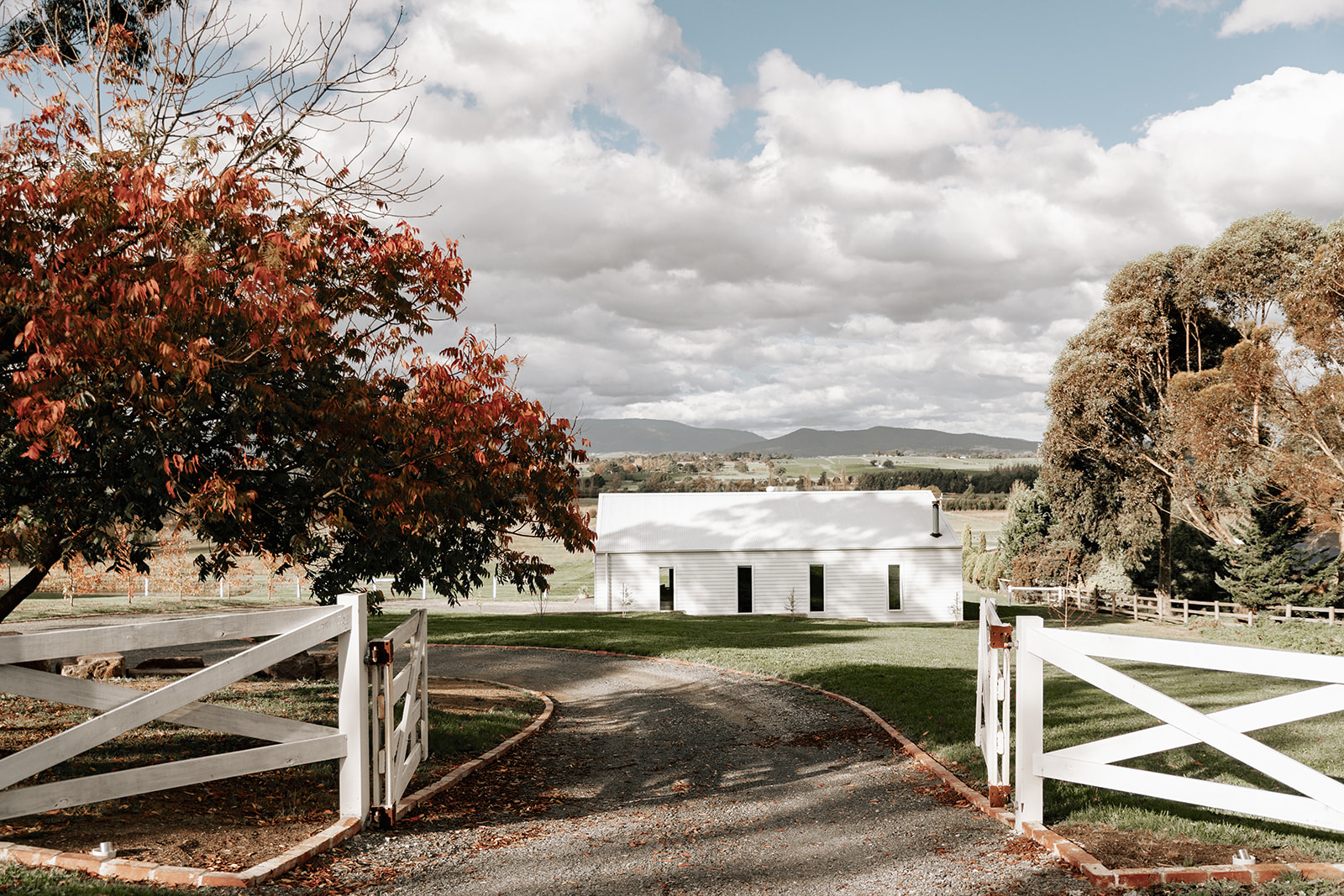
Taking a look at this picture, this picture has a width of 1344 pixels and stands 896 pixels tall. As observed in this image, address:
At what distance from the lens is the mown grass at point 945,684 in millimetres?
5992

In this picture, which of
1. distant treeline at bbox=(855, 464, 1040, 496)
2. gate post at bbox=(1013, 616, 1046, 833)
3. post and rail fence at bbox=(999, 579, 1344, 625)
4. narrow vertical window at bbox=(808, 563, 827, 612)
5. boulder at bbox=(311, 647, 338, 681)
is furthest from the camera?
distant treeline at bbox=(855, 464, 1040, 496)

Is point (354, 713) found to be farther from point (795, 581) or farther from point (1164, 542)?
point (1164, 542)

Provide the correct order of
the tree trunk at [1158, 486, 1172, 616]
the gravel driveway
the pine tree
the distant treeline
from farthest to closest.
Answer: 1. the distant treeline
2. the tree trunk at [1158, 486, 1172, 616]
3. the pine tree
4. the gravel driveway

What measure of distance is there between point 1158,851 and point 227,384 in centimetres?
755

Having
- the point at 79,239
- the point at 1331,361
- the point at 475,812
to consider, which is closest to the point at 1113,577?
the point at 1331,361

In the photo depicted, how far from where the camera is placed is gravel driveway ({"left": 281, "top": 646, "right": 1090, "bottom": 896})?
5113mm

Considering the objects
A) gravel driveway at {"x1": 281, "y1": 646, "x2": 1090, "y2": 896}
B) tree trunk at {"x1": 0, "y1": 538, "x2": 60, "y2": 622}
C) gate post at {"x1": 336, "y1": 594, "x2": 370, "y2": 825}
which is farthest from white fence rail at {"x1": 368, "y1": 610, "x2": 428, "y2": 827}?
tree trunk at {"x1": 0, "y1": 538, "x2": 60, "y2": 622}

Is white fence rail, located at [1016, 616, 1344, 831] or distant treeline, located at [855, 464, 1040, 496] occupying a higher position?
distant treeline, located at [855, 464, 1040, 496]

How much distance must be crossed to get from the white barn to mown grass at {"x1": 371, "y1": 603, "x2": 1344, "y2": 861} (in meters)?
2.20

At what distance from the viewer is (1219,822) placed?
226 inches

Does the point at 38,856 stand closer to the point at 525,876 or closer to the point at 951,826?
the point at 525,876

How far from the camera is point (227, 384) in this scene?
6.93m

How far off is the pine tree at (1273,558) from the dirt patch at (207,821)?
105ft

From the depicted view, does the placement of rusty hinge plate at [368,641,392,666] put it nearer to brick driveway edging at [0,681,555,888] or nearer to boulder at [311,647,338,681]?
brick driveway edging at [0,681,555,888]
